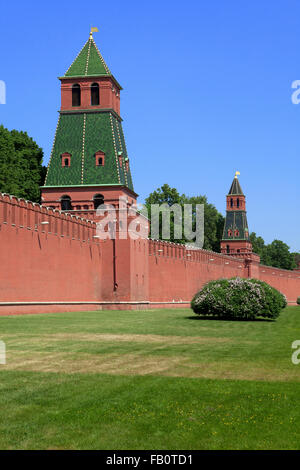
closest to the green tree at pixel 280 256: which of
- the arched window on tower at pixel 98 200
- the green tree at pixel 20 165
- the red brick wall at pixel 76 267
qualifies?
the red brick wall at pixel 76 267

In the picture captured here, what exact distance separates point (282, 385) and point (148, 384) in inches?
62.6

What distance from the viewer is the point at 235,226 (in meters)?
93.2

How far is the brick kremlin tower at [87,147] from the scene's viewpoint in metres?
42.3

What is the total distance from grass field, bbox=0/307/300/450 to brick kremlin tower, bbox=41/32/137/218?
30.4 meters

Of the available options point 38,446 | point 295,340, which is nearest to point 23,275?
point 295,340

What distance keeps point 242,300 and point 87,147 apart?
898 inches

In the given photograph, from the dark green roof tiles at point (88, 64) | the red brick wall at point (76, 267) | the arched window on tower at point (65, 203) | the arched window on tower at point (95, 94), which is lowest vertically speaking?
the red brick wall at point (76, 267)

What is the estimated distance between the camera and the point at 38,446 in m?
5.23

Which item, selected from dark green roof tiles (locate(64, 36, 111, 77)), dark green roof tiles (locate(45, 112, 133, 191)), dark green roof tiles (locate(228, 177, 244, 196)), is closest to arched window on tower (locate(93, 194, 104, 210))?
dark green roof tiles (locate(45, 112, 133, 191))

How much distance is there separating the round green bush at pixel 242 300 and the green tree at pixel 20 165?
24.9m

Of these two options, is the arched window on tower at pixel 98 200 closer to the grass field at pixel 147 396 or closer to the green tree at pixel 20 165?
the green tree at pixel 20 165

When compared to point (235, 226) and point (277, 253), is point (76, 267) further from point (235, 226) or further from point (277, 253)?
point (277, 253)
